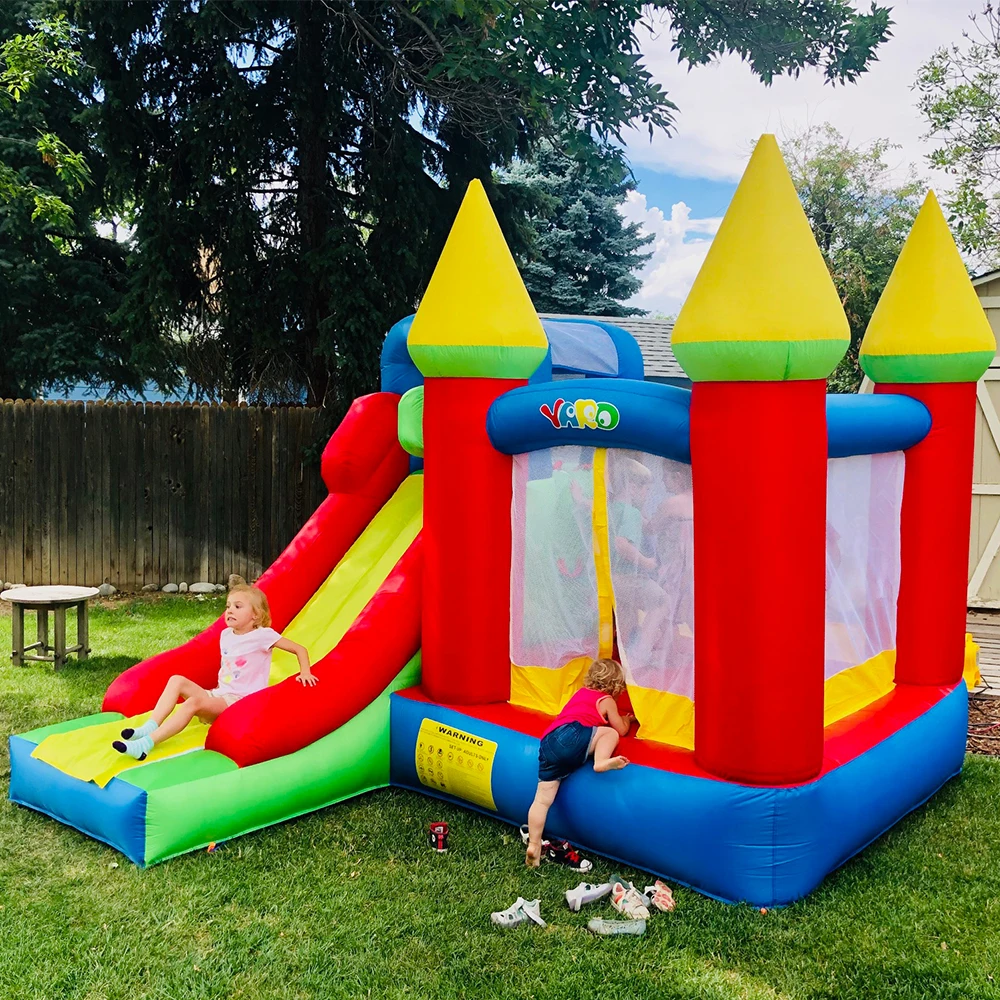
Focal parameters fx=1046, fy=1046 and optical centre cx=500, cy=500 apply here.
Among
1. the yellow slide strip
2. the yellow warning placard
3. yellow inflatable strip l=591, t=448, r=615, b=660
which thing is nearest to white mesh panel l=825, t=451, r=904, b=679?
yellow inflatable strip l=591, t=448, r=615, b=660

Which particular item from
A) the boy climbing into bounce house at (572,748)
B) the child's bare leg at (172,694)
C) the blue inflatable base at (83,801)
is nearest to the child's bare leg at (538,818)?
the boy climbing into bounce house at (572,748)

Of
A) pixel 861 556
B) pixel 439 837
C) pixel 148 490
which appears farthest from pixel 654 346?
pixel 439 837

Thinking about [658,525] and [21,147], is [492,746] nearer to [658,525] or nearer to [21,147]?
[658,525]

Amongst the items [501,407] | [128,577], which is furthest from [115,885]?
[128,577]

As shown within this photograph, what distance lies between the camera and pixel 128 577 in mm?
11211

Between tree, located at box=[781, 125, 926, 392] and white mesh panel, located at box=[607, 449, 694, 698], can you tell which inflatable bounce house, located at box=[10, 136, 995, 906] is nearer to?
white mesh panel, located at box=[607, 449, 694, 698]

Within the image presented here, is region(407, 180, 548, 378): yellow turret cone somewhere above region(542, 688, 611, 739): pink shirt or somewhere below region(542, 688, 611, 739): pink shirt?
above

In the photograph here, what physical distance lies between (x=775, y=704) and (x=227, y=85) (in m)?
10.0

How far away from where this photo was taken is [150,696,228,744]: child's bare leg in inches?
197

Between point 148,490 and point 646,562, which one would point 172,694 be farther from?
point 148,490

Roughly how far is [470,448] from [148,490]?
274 inches

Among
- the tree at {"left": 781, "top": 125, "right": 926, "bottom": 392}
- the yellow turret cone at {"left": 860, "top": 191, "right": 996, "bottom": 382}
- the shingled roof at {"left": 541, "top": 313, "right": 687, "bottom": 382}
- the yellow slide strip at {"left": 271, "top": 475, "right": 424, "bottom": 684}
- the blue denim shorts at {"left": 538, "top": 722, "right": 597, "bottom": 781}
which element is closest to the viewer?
the blue denim shorts at {"left": 538, "top": 722, "right": 597, "bottom": 781}

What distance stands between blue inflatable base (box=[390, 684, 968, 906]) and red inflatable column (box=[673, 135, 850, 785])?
0.15 metres

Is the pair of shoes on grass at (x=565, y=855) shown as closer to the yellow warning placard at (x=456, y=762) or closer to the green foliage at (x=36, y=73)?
the yellow warning placard at (x=456, y=762)
